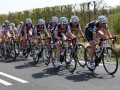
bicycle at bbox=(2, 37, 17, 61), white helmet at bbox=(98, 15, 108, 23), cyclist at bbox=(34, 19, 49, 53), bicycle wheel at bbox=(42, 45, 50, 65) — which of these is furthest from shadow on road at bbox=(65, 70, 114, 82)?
bicycle at bbox=(2, 37, 17, 61)

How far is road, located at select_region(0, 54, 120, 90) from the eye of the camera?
727cm

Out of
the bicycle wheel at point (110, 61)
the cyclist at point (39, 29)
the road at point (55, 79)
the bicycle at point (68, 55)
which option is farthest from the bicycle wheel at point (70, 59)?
the cyclist at point (39, 29)

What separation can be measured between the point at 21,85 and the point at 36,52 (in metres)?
4.36

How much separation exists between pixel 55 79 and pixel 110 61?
187cm

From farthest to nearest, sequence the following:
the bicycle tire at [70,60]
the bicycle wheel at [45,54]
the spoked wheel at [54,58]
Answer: the bicycle wheel at [45,54]
the spoked wheel at [54,58]
the bicycle tire at [70,60]

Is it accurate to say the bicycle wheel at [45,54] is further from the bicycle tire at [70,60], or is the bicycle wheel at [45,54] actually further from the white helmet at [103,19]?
the white helmet at [103,19]

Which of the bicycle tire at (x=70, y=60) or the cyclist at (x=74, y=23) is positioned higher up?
the cyclist at (x=74, y=23)

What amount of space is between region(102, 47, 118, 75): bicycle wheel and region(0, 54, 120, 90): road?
18 centimetres

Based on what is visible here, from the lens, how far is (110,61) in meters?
8.70

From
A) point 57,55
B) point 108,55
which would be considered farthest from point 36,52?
point 108,55

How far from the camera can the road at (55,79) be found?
7270 mm

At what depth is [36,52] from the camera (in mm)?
11906

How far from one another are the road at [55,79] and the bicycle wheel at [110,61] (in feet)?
0.58

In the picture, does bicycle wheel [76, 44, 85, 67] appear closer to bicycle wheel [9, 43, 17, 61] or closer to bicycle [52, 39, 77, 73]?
bicycle [52, 39, 77, 73]
